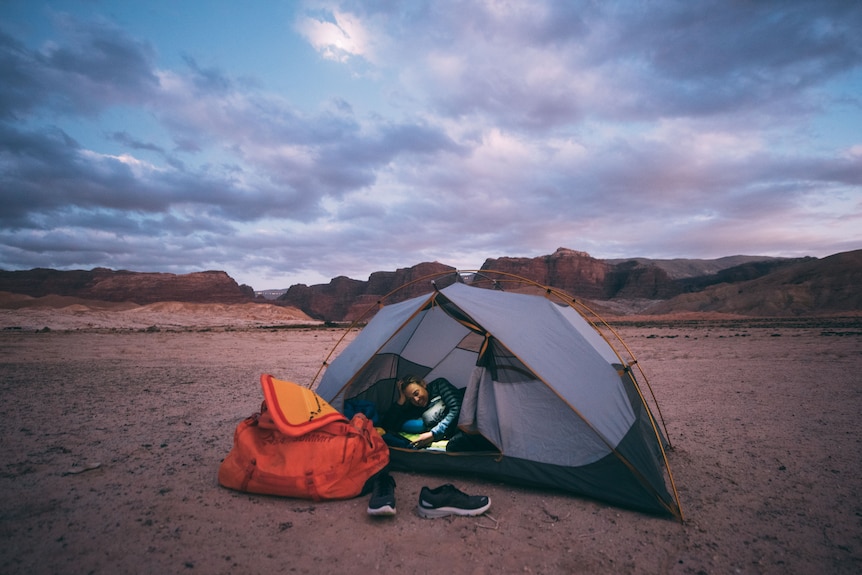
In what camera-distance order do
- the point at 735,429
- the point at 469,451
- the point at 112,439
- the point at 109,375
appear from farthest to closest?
the point at 109,375, the point at 735,429, the point at 112,439, the point at 469,451

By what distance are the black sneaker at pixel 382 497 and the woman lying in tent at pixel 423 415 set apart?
0.74m

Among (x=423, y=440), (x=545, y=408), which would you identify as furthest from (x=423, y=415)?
(x=545, y=408)

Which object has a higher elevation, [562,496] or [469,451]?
[469,451]

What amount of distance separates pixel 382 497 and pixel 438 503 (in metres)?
0.56

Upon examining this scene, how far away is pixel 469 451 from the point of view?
189 inches

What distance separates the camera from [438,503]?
3.94 m

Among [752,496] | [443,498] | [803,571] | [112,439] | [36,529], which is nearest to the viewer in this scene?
[803,571]

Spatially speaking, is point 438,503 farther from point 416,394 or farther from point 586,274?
point 586,274

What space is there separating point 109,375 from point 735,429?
15.0 m

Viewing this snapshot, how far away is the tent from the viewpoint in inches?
168

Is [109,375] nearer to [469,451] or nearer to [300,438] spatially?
[300,438]

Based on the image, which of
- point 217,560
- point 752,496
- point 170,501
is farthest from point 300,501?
point 752,496

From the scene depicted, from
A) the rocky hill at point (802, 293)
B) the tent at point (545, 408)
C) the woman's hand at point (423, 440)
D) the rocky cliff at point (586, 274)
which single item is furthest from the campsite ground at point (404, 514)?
the rocky cliff at point (586, 274)

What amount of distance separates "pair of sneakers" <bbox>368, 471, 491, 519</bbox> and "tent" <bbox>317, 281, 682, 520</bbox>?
653 mm
